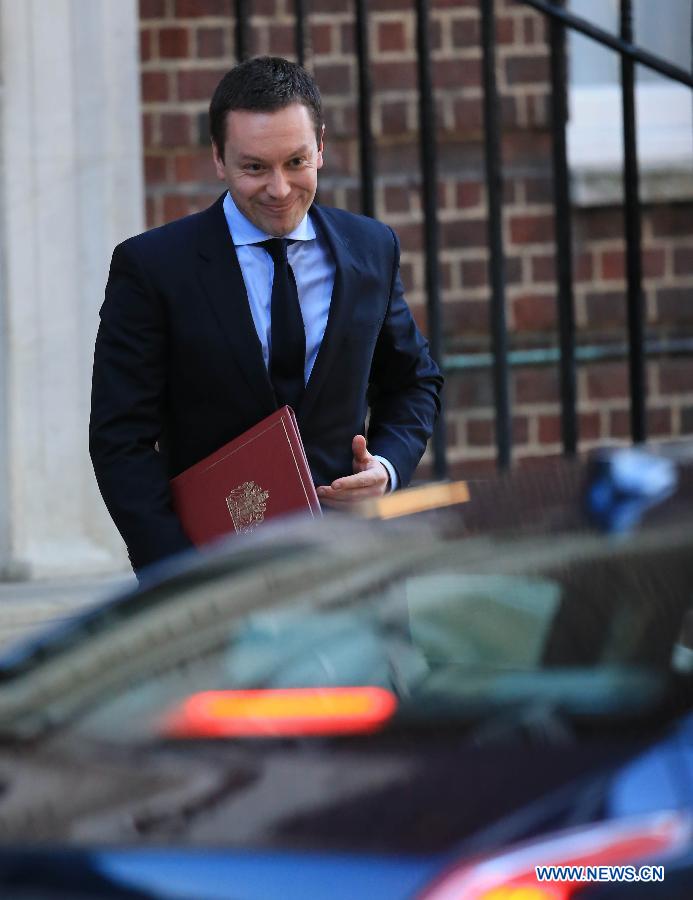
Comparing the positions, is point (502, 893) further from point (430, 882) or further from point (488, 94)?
point (488, 94)

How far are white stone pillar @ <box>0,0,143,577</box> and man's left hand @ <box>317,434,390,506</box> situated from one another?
2.07 meters

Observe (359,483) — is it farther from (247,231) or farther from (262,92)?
(262,92)

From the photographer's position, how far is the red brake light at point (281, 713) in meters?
1.82

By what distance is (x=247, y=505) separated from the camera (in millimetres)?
3051

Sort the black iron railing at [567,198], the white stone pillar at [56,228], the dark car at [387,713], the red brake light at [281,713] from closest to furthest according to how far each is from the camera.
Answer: the dark car at [387,713], the red brake light at [281,713], the black iron railing at [567,198], the white stone pillar at [56,228]

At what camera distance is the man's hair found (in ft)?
9.94

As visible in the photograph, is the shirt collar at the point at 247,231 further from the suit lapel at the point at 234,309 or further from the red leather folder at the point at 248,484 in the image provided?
the red leather folder at the point at 248,484

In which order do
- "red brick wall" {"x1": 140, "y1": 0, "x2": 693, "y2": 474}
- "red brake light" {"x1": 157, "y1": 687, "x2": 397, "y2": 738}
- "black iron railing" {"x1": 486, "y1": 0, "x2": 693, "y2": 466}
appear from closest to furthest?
"red brake light" {"x1": 157, "y1": 687, "x2": 397, "y2": 738}
"black iron railing" {"x1": 486, "y1": 0, "x2": 693, "y2": 466}
"red brick wall" {"x1": 140, "y1": 0, "x2": 693, "y2": 474}

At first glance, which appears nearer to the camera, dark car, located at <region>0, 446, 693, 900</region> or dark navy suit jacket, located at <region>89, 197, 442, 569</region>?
dark car, located at <region>0, 446, 693, 900</region>

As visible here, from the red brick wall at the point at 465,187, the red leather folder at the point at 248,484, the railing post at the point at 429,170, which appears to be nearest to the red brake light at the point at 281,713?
the red leather folder at the point at 248,484

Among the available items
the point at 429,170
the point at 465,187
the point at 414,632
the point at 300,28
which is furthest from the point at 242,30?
the point at 414,632

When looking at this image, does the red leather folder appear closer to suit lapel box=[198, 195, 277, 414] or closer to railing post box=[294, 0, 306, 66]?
suit lapel box=[198, 195, 277, 414]

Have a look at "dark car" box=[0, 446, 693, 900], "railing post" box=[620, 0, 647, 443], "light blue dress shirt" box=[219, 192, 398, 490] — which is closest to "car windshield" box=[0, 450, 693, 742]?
"dark car" box=[0, 446, 693, 900]

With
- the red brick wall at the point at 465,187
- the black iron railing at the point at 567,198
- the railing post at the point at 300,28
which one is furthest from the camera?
the red brick wall at the point at 465,187
